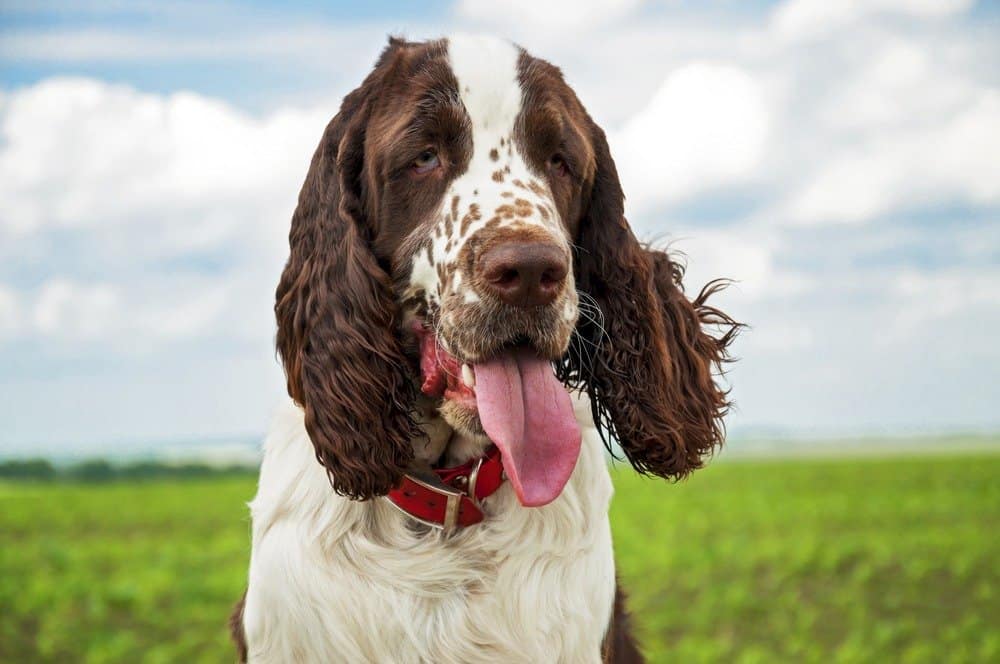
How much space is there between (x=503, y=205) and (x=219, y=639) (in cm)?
896

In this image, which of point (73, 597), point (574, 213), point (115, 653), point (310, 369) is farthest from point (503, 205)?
point (73, 597)

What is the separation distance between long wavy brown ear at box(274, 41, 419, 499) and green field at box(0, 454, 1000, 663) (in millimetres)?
2947

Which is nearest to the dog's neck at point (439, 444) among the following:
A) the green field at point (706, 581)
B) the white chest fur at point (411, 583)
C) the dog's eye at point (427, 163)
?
the white chest fur at point (411, 583)

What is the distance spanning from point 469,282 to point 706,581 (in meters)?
11.4

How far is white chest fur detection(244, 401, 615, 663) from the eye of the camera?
352cm

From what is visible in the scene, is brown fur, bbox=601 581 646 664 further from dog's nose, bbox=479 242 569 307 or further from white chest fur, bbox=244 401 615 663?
dog's nose, bbox=479 242 569 307

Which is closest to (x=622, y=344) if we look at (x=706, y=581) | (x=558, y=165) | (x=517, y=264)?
(x=558, y=165)

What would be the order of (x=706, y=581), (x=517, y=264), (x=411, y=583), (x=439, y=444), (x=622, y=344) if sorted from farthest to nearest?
(x=706, y=581)
(x=622, y=344)
(x=439, y=444)
(x=411, y=583)
(x=517, y=264)

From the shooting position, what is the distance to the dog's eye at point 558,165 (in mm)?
3688

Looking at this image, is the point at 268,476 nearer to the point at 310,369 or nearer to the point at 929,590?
the point at 310,369

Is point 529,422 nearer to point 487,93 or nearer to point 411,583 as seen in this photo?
point 411,583

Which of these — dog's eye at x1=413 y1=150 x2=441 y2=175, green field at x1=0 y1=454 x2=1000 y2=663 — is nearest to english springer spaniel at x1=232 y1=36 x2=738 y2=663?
dog's eye at x1=413 y1=150 x2=441 y2=175

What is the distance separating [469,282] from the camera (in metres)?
3.30

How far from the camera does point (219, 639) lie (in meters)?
11.1
